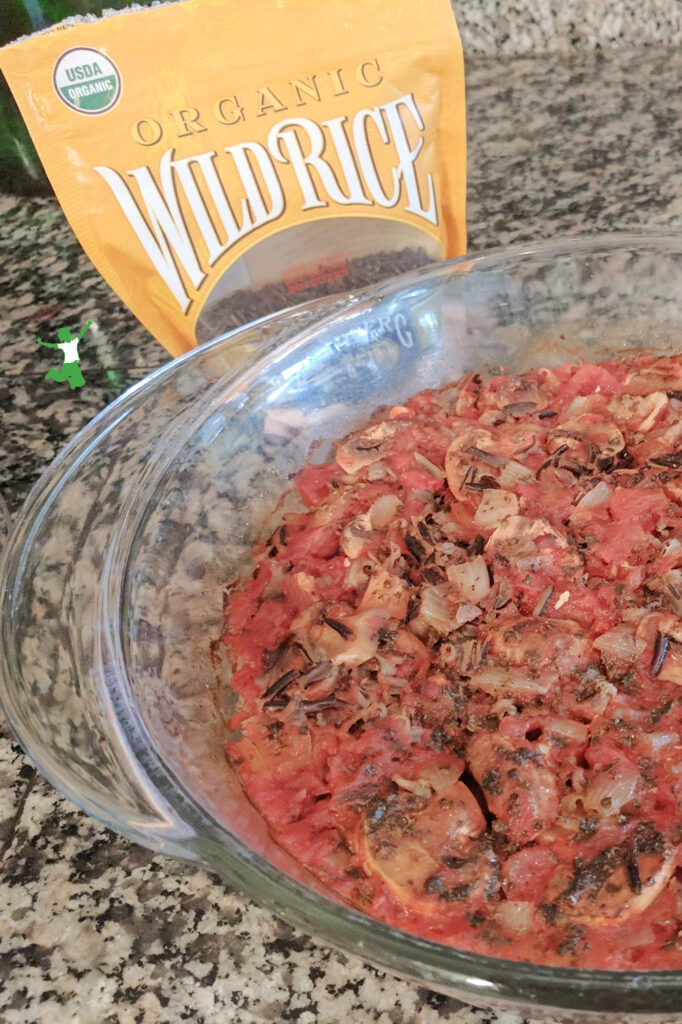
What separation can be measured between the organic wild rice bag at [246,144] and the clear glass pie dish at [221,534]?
14 centimetres

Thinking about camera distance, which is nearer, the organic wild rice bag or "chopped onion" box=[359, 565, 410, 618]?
"chopped onion" box=[359, 565, 410, 618]

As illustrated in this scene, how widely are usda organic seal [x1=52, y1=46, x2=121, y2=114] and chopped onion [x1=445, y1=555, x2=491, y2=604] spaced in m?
0.87

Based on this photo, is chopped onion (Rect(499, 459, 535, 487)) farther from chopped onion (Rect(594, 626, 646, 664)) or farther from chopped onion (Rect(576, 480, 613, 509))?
chopped onion (Rect(594, 626, 646, 664))

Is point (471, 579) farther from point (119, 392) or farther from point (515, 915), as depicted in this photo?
point (119, 392)

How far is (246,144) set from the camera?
1438mm

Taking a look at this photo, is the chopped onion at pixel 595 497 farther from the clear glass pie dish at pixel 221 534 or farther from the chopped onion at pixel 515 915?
the chopped onion at pixel 515 915

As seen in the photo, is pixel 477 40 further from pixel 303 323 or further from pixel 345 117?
pixel 303 323

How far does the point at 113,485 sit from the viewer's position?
132cm

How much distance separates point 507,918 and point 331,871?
0.19m

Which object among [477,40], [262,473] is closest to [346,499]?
[262,473]

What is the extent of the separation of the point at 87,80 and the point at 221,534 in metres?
0.70

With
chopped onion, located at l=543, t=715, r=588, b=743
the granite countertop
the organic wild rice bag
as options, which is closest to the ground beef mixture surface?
chopped onion, located at l=543, t=715, r=588, b=743

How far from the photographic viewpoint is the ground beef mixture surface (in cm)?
89

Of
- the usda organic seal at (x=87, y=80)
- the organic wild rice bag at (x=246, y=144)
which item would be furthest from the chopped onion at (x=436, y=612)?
the usda organic seal at (x=87, y=80)
